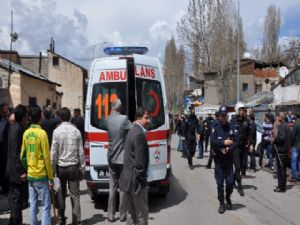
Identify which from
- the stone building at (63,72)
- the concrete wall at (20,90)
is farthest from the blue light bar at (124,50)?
the stone building at (63,72)

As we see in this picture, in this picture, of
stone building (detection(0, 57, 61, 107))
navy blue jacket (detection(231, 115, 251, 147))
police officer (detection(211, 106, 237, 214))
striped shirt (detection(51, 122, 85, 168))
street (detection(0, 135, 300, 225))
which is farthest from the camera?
stone building (detection(0, 57, 61, 107))

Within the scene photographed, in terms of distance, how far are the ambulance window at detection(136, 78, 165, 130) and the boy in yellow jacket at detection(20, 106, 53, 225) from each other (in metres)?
2.80

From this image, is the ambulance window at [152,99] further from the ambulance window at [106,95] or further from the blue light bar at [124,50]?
the blue light bar at [124,50]

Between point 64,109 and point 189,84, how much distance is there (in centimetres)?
6815

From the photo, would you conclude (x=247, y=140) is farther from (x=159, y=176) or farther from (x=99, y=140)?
(x=99, y=140)

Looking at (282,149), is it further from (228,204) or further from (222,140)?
(222,140)

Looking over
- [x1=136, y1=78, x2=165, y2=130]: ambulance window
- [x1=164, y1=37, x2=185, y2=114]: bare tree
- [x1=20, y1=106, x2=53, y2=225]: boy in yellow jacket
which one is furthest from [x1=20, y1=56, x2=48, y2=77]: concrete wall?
[x1=20, y1=106, x2=53, y2=225]: boy in yellow jacket

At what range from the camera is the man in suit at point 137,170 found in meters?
6.20

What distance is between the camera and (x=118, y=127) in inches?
320

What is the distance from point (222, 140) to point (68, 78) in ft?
133

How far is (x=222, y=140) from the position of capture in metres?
9.09

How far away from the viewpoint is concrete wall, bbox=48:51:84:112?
4706cm

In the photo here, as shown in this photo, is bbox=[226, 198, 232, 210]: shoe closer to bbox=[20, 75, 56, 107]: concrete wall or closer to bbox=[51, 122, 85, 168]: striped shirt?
bbox=[51, 122, 85, 168]: striped shirt

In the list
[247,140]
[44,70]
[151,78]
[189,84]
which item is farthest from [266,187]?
[189,84]
